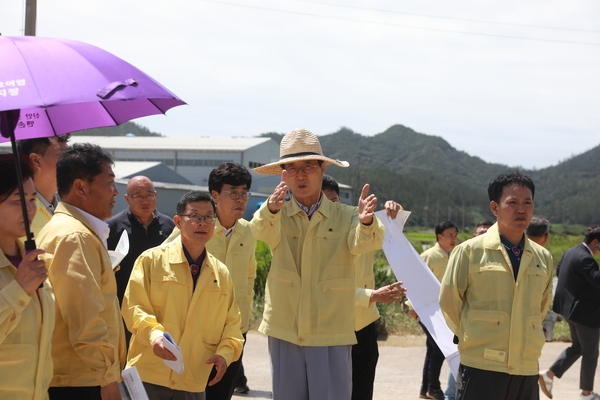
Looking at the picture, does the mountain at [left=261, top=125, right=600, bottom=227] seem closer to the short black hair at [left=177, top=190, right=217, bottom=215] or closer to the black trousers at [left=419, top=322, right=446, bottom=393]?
the black trousers at [left=419, top=322, right=446, bottom=393]

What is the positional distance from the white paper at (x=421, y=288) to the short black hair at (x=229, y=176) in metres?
1.44

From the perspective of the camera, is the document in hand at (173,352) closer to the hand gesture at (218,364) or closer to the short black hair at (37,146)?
the hand gesture at (218,364)

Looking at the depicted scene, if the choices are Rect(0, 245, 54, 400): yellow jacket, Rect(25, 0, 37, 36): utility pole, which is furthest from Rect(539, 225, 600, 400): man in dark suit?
Rect(25, 0, 37, 36): utility pole

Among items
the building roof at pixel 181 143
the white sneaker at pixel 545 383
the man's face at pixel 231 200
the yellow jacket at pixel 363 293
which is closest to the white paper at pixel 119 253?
the man's face at pixel 231 200

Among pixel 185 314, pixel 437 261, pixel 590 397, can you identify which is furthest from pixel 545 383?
pixel 185 314

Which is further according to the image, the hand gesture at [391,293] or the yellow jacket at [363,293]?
the yellow jacket at [363,293]

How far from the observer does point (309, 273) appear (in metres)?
4.89

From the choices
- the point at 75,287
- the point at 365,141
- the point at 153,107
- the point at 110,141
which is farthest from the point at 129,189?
the point at 365,141

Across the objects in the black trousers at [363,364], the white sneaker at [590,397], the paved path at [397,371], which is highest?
the black trousers at [363,364]

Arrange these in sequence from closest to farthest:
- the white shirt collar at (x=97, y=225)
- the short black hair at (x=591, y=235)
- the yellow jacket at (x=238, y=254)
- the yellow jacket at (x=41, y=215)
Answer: the white shirt collar at (x=97, y=225)
the yellow jacket at (x=41, y=215)
the yellow jacket at (x=238, y=254)
the short black hair at (x=591, y=235)

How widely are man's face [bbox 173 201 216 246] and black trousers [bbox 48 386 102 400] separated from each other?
1212 mm

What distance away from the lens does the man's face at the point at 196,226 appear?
4.54 meters

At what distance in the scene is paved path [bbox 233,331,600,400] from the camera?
27.9 feet

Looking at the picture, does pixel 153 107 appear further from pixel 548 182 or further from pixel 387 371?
pixel 548 182
